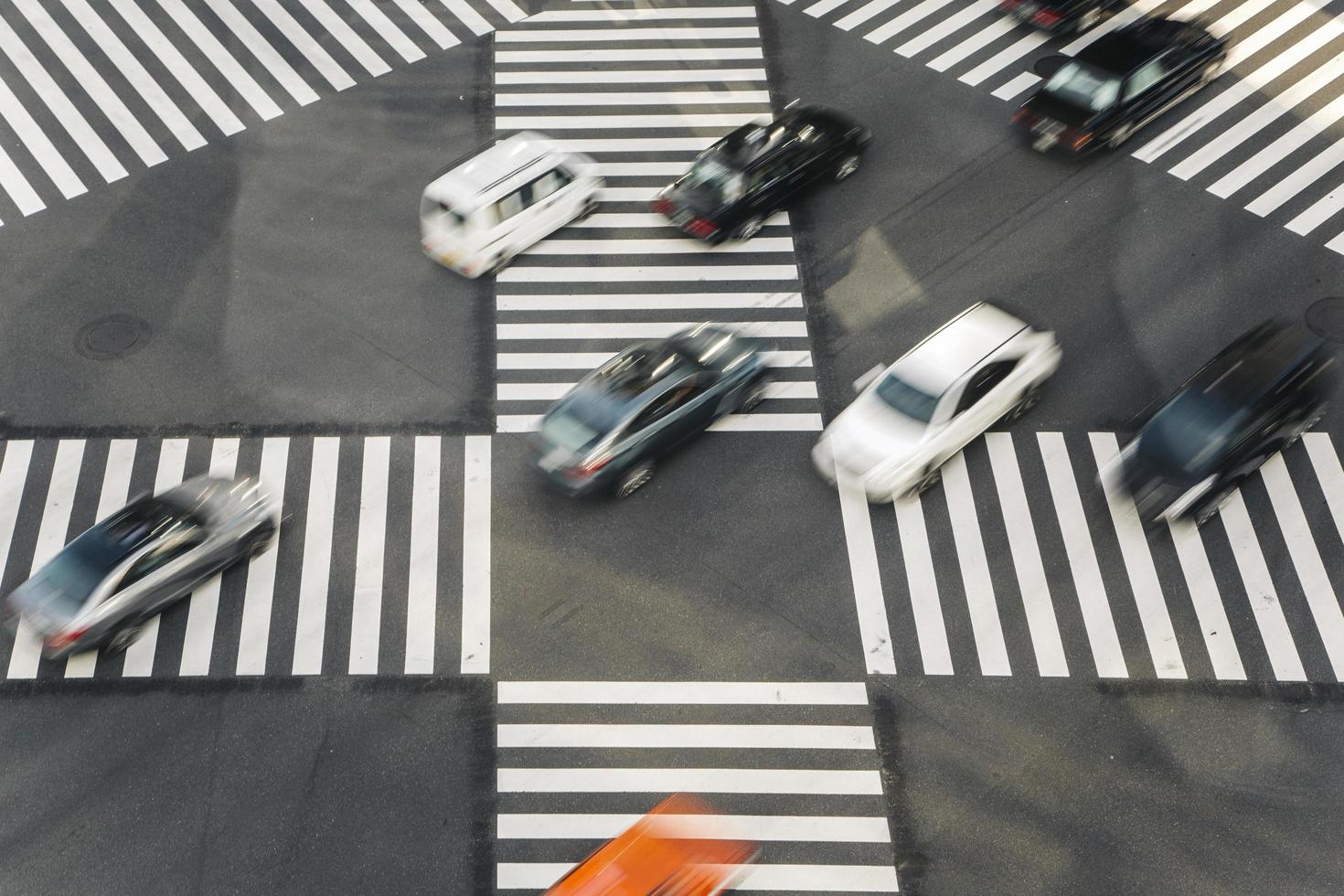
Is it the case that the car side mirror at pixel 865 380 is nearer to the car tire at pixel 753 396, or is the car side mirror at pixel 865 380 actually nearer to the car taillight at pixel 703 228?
the car tire at pixel 753 396

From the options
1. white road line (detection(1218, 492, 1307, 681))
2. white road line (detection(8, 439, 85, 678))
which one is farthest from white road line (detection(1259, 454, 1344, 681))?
white road line (detection(8, 439, 85, 678))

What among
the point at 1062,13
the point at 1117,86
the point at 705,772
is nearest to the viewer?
the point at 705,772

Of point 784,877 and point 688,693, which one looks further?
point 688,693

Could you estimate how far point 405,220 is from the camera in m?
23.8

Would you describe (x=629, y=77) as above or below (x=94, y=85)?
below

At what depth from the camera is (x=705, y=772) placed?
56.0ft

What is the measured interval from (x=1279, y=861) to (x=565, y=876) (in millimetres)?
9030

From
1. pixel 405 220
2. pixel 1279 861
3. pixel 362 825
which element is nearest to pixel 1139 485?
pixel 1279 861

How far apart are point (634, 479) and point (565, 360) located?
314 centimetres

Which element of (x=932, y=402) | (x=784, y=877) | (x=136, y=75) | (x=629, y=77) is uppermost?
(x=136, y=75)

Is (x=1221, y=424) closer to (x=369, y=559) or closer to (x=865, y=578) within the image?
(x=865, y=578)

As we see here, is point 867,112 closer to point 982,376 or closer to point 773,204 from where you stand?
point 773,204

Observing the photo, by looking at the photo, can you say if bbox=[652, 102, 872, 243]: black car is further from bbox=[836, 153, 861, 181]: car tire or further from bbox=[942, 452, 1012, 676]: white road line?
bbox=[942, 452, 1012, 676]: white road line

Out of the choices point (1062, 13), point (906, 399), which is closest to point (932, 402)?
point (906, 399)
